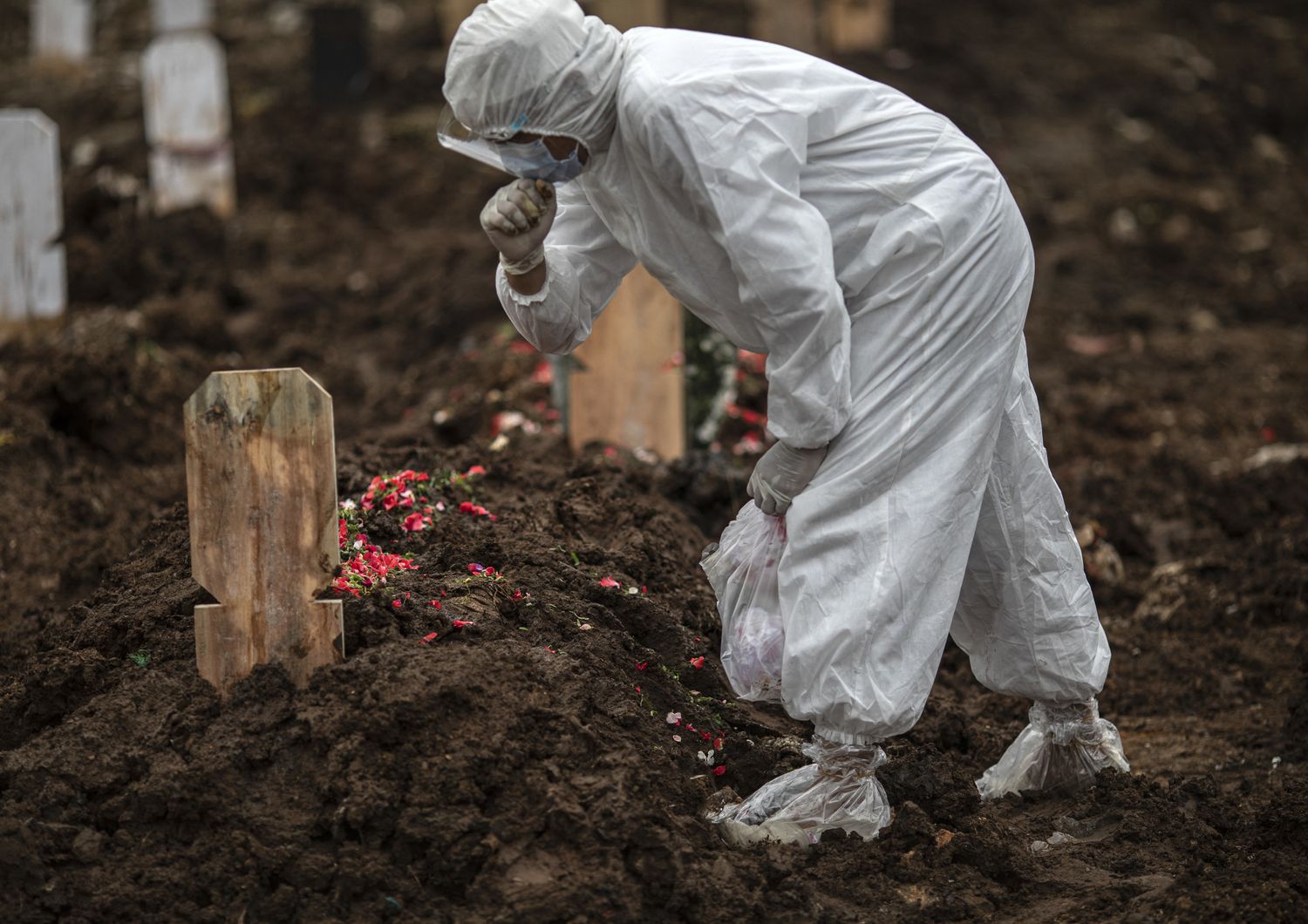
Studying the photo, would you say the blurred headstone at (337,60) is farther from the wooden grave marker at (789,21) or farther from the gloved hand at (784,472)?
the gloved hand at (784,472)

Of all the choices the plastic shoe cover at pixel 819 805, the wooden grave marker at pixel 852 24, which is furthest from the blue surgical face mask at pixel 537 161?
the wooden grave marker at pixel 852 24

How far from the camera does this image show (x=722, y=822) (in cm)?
309

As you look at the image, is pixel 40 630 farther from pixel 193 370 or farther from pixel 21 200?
pixel 21 200

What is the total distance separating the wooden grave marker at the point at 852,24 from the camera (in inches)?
458

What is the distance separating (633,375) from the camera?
5055 millimetres

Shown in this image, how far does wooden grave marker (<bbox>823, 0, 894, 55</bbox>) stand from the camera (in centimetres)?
1162

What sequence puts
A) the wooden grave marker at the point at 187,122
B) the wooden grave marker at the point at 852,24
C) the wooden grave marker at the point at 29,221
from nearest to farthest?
the wooden grave marker at the point at 29,221 < the wooden grave marker at the point at 187,122 < the wooden grave marker at the point at 852,24

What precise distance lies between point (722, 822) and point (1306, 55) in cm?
1293

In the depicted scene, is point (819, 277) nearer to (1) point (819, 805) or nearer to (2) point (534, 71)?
(2) point (534, 71)

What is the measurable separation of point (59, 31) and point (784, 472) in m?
10.5

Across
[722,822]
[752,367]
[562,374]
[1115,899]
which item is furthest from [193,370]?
[1115,899]

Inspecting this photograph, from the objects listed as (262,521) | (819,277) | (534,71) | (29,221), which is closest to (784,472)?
(819,277)

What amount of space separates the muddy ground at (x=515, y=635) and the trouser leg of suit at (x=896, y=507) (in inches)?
14.7

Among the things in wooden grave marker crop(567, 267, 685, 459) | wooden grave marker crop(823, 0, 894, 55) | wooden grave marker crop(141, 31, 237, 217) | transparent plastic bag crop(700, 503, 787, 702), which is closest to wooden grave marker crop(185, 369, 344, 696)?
transparent plastic bag crop(700, 503, 787, 702)
